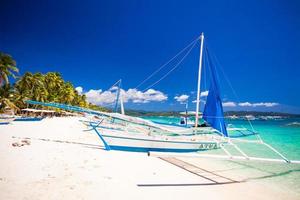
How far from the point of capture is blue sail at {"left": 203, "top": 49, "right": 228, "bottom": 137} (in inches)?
546

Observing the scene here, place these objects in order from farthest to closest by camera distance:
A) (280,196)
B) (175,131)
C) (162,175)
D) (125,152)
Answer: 1. (175,131)
2. (125,152)
3. (162,175)
4. (280,196)

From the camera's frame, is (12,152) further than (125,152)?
No

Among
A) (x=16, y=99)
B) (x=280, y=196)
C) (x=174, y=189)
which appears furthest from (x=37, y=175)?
(x=16, y=99)

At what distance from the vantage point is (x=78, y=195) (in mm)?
5371

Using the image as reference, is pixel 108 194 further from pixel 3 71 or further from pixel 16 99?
pixel 16 99

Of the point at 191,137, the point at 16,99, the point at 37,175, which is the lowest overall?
the point at 37,175

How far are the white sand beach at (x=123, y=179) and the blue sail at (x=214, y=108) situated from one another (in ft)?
11.3

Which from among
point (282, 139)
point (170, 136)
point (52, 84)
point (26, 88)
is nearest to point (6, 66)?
point (26, 88)

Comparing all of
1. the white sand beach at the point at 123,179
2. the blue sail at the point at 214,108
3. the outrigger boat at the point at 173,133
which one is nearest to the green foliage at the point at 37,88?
the outrigger boat at the point at 173,133

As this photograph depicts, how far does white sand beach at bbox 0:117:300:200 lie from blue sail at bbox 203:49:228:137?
3.45 metres

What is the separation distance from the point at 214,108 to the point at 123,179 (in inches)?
351

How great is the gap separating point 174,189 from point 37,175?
4175 millimetres

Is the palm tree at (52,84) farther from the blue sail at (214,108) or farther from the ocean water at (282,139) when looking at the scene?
the blue sail at (214,108)

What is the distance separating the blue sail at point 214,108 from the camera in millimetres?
13864
